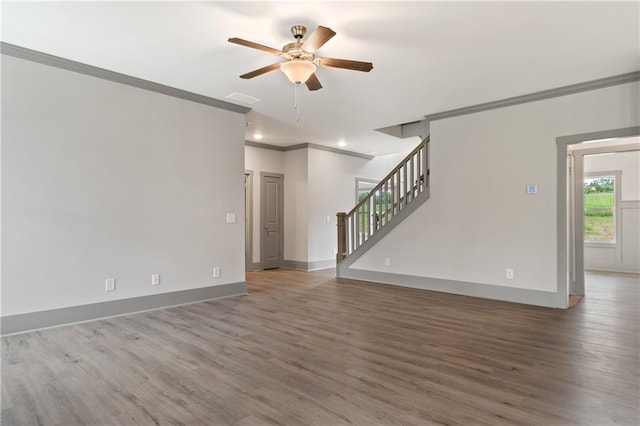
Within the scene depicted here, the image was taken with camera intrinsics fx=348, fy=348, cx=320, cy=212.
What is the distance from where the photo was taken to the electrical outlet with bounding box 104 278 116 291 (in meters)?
4.04

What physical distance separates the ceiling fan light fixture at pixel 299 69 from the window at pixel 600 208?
26.2ft

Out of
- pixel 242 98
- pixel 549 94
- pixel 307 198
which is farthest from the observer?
pixel 307 198

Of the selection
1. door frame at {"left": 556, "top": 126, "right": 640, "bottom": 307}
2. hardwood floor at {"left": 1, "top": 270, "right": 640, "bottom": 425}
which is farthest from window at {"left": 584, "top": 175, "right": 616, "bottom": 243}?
hardwood floor at {"left": 1, "top": 270, "right": 640, "bottom": 425}

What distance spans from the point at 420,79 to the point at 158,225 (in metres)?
3.78

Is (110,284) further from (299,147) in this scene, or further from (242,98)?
(299,147)

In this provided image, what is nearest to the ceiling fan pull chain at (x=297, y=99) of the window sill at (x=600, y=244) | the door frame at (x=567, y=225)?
the door frame at (x=567, y=225)

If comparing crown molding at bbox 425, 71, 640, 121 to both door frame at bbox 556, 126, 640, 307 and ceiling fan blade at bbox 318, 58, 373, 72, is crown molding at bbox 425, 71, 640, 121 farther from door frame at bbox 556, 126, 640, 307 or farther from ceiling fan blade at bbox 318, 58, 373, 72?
ceiling fan blade at bbox 318, 58, 373, 72

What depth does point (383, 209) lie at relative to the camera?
6941mm

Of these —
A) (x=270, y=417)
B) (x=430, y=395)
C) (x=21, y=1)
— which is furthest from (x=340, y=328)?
(x=21, y=1)

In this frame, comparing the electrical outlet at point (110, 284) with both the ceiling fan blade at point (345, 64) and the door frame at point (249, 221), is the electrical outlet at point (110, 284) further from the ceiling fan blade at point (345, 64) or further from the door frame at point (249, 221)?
the door frame at point (249, 221)

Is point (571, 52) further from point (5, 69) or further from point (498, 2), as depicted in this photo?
point (5, 69)

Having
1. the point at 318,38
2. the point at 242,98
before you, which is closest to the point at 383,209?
the point at 242,98

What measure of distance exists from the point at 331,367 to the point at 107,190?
3.26m

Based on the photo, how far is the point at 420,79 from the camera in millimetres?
4281
